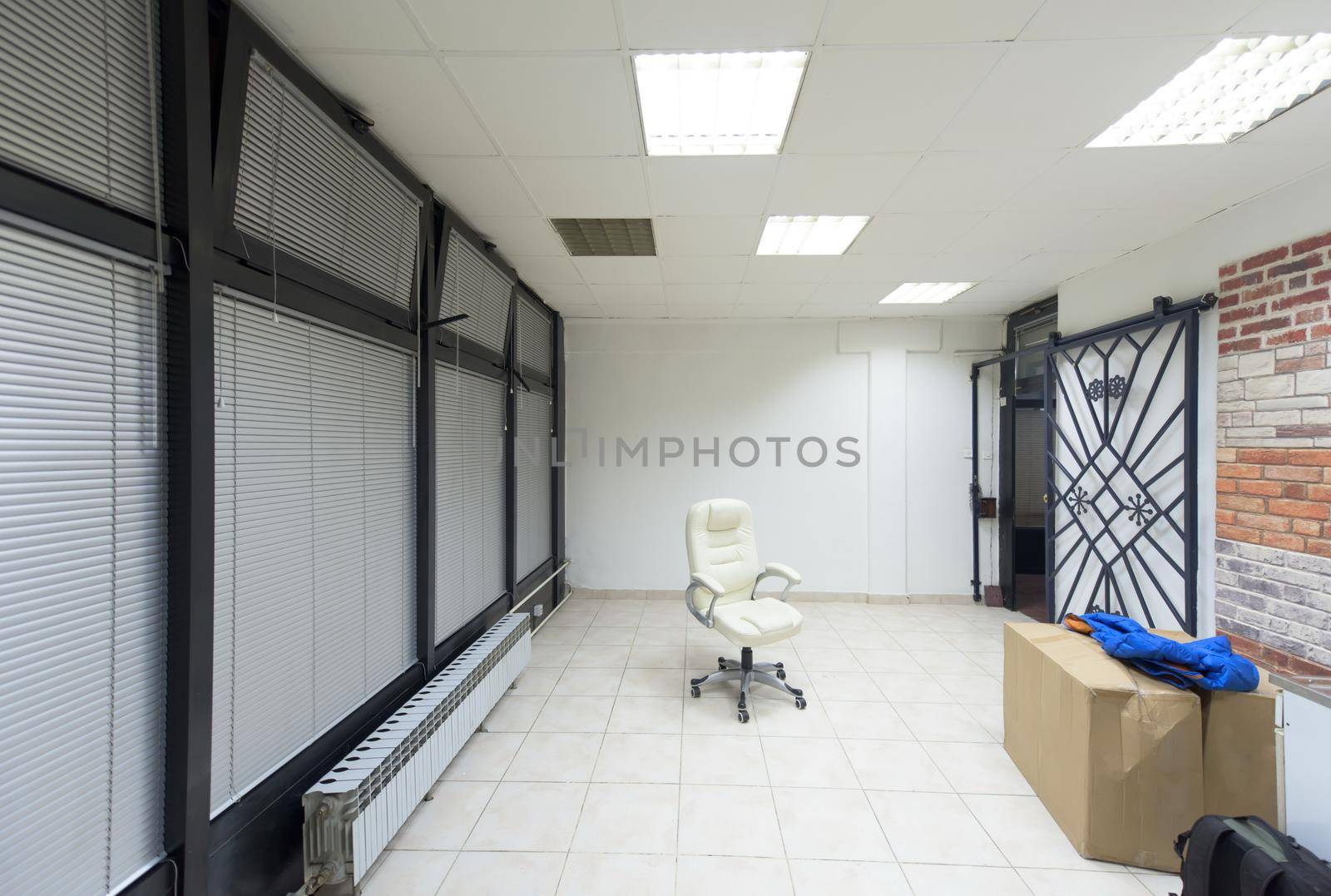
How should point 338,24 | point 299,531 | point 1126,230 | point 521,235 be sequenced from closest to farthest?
point 338,24, point 299,531, point 1126,230, point 521,235

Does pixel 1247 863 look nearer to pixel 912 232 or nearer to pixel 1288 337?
pixel 1288 337

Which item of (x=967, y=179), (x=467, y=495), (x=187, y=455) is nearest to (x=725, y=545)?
(x=467, y=495)

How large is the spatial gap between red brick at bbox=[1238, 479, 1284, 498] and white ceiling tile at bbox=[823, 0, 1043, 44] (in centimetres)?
253

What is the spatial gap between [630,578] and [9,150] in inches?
191

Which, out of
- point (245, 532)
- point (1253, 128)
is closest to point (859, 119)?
point (1253, 128)

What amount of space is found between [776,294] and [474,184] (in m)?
2.63

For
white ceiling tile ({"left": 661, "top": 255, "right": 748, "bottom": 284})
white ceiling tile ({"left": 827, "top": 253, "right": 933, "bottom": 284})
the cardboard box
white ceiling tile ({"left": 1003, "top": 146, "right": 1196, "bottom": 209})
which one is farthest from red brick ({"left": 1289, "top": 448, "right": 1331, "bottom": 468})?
white ceiling tile ({"left": 661, "top": 255, "right": 748, "bottom": 284})

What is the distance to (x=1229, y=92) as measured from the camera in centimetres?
182

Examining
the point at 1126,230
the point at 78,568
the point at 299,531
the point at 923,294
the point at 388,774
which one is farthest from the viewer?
the point at 923,294

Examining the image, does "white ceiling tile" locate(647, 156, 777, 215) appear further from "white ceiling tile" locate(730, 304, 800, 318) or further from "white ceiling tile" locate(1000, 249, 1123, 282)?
"white ceiling tile" locate(1000, 249, 1123, 282)

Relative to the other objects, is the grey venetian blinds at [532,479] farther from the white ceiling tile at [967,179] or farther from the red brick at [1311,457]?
the red brick at [1311,457]

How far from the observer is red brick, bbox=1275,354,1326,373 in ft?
7.11

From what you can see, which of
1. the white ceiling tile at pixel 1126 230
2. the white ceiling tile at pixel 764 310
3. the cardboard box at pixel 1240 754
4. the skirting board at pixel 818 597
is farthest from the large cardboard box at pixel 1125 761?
the white ceiling tile at pixel 764 310

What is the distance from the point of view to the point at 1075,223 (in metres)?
2.83
